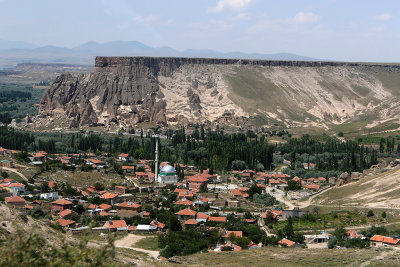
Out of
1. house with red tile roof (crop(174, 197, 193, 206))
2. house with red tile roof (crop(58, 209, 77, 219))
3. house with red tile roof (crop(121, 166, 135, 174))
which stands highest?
house with red tile roof (crop(58, 209, 77, 219))

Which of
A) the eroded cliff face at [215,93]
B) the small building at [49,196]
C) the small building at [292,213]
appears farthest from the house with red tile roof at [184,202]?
the eroded cliff face at [215,93]

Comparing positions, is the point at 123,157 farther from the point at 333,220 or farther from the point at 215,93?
the point at 215,93

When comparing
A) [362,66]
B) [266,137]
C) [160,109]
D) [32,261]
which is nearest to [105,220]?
[32,261]

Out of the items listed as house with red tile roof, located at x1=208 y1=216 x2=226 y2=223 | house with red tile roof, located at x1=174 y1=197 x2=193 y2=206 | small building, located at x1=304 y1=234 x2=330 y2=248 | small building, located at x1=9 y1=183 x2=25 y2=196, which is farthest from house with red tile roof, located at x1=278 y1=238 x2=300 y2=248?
small building, located at x1=9 y1=183 x2=25 y2=196

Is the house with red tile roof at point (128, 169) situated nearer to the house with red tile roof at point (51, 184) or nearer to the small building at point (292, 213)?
the house with red tile roof at point (51, 184)

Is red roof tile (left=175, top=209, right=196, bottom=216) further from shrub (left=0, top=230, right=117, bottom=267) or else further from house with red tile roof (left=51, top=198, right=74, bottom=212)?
shrub (left=0, top=230, right=117, bottom=267)

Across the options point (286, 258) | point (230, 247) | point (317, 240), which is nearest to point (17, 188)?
point (230, 247)

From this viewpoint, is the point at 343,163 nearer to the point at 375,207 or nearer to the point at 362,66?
the point at 375,207
